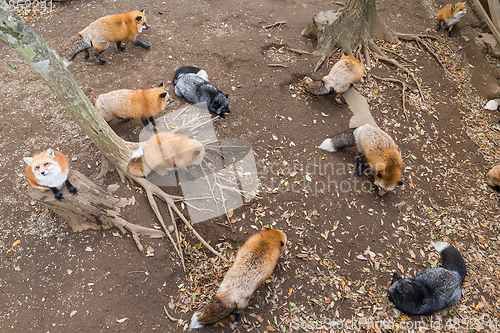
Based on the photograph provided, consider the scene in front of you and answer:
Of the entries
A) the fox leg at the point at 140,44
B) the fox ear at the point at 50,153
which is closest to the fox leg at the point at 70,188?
the fox ear at the point at 50,153

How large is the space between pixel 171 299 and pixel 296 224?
253 centimetres

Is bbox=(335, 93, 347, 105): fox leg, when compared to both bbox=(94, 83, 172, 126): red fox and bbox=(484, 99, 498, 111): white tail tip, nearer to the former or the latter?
bbox=(94, 83, 172, 126): red fox

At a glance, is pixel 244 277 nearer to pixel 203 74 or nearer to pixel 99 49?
pixel 203 74

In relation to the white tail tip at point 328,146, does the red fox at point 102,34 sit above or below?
above

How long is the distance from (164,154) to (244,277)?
8.44ft

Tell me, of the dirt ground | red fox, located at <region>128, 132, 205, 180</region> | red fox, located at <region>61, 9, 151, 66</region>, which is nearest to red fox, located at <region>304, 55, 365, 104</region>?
the dirt ground

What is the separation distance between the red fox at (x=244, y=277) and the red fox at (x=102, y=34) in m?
6.36

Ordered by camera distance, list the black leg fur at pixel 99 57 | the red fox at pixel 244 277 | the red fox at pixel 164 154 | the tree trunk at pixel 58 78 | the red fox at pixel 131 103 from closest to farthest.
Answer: the tree trunk at pixel 58 78 < the red fox at pixel 244 277 < the red fox at pixel 164 154 < the red fox at pixel 131 103 < the black leg fur at pixel 99 57

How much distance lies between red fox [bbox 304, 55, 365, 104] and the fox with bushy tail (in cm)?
438

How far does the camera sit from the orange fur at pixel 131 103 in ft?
17.7

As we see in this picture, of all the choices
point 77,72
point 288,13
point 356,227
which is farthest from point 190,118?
point 288,13

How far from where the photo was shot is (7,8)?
294cm

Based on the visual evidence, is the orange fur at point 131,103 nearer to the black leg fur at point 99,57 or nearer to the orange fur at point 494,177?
the black leg fur at point 99,57

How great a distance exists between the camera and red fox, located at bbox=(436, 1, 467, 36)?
8914 millimetres
